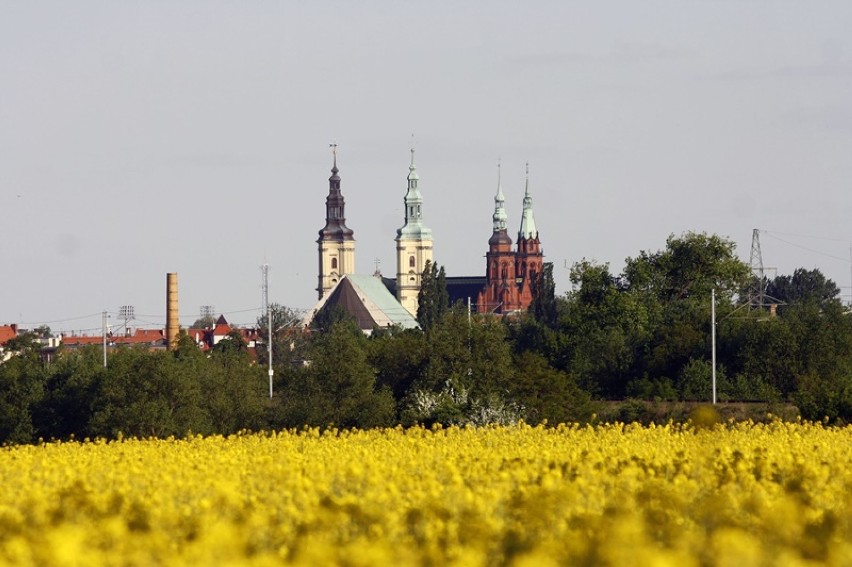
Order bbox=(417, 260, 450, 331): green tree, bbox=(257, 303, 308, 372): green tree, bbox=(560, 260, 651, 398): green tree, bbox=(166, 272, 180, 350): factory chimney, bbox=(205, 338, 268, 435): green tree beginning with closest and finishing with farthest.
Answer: bbox=(205, 338, 268, 435): green tree, bbox=(560, 260, 651, 398): green tree, bbox=(166, 272, 180, 350): factory chimney, bbox=(257, 303, 308, 372): green tree, bbox=(417, 260, 450, 331): green tree

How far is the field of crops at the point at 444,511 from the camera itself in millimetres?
12438

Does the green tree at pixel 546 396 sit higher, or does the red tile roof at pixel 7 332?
the red tile roof at pixel 7 332

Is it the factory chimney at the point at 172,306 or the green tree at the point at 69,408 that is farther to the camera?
the factory chimney at the point at 172,306

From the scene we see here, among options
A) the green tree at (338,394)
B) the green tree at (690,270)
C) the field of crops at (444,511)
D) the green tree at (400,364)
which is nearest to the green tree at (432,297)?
the green tree at (690,270)

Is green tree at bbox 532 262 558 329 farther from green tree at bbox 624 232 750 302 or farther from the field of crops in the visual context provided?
the field of crops

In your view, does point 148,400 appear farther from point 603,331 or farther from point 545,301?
point 545,301

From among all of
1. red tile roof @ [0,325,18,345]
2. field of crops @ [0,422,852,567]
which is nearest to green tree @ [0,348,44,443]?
field of crops @ [0,422,852,567]

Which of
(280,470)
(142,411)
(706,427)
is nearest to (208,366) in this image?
(142,411)

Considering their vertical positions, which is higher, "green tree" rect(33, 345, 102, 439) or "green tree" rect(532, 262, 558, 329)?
"green tree" rect(532, 262, 558, 329)

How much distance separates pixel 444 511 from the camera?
51.1ft

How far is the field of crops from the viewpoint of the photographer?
1244 cm

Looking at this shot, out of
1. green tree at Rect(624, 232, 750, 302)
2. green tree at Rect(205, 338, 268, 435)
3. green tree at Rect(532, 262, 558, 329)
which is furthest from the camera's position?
green tree at Rect(532, 262, 558, 329)

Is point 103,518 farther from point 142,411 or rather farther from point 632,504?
point 142,411

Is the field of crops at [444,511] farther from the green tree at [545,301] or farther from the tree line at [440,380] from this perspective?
the green tree at [545,301]
